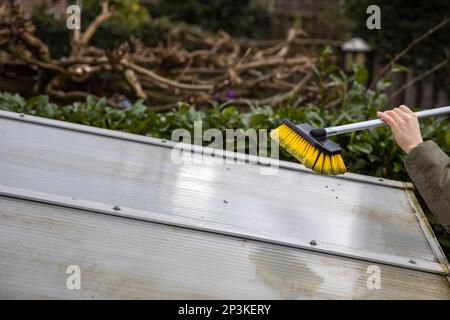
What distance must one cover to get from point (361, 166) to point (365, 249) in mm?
1343

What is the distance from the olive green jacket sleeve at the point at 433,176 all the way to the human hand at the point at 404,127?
43 mm

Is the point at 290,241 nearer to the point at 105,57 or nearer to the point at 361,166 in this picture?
the point at 361,166

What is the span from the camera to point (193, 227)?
2.02 m

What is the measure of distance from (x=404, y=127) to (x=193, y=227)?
2.87 feet

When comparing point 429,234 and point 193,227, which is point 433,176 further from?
point 193,227

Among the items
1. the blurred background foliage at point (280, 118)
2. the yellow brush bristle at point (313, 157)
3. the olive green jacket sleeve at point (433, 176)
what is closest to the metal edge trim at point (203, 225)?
the olive green jacket sleeve at point (433, 176)

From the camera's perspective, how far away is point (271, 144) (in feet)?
11.2

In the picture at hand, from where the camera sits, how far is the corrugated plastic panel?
1680 millimetres

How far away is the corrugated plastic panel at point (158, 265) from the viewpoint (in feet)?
5.51

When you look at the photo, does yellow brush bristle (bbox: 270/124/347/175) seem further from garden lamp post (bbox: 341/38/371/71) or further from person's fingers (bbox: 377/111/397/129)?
garden lamp post (bbox: 341/38/371/71)

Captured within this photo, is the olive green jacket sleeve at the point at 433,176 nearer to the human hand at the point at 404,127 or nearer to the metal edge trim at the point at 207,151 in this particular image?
the human hand at the point at 404,127

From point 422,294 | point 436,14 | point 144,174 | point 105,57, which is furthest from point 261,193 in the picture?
point 436,14

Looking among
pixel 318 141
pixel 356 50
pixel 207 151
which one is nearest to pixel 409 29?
pixel 356 50
